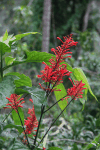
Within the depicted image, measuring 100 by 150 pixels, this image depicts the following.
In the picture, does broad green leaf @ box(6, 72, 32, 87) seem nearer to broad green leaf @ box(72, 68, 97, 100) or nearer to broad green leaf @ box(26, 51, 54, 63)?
broad green leaf @ box(26, 51, 54, 63)

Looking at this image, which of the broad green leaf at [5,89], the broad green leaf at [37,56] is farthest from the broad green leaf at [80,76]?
the broad green leaf at [5,89]

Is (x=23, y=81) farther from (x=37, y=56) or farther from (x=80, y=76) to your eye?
(x=80, y=76)

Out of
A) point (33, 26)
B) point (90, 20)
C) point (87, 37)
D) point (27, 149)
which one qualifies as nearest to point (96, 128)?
point (27, 149)

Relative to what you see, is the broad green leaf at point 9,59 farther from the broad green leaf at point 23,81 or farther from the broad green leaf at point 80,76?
the broad green leaf at point 80,76

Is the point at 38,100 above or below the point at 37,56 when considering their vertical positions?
below

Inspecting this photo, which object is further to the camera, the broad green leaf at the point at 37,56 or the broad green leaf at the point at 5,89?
the broad green leaf at the point at 37,56

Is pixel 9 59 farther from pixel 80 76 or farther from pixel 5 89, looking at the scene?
pixel 80 76

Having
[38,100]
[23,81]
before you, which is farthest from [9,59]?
[38,100]

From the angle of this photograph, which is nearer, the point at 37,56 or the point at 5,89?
the point at 5,89

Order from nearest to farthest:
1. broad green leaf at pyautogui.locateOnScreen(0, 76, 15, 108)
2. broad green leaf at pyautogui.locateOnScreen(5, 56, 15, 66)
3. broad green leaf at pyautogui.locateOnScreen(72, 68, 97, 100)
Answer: broad green leaf at pyautogui.locateOnScreen(0, 76, 15, 108)
broad green leaf at pyautogui.locateOnScreen(72, 68, 97, 100)
broad green leaf at pyautogui.locateOnScreen(5, 56, 15, 66)

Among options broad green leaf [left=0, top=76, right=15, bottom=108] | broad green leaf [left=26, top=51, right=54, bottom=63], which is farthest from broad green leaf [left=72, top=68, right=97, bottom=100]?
broad green leaf [left=0, top=76, right=15, bottom=108]

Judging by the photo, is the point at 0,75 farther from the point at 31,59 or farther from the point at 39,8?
the point at 39,8

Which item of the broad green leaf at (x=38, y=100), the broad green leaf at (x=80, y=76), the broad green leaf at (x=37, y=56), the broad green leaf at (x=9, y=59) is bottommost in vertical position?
the broad green leaf at (x=38, y=100)

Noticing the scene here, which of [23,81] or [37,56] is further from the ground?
[37,56]
